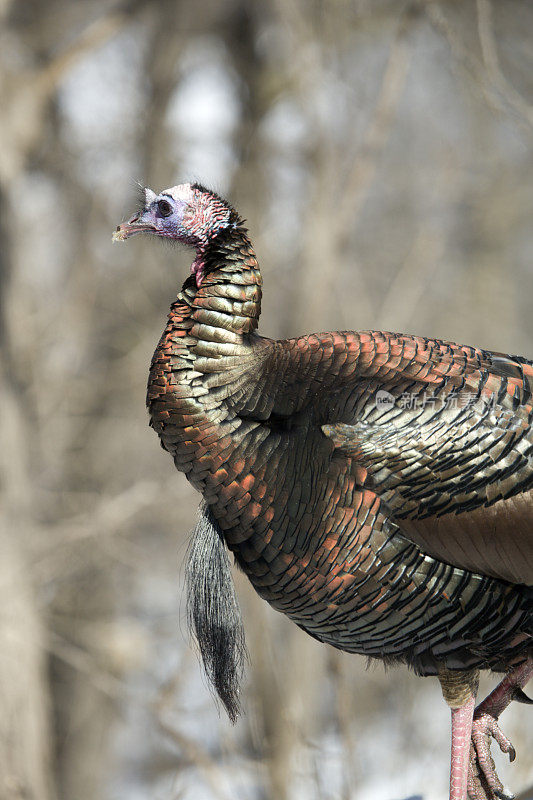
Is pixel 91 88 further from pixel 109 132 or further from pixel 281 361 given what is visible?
pixel 281 361

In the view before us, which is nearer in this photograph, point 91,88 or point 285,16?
point 285,16

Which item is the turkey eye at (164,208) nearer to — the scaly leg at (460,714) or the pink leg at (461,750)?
the scaly leg at (460,714)

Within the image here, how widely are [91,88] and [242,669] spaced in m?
5.79

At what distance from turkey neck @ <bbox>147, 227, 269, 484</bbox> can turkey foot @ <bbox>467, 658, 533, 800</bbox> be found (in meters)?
1.30

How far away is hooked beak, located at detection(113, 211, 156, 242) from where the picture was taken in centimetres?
264

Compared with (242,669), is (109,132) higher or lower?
higher

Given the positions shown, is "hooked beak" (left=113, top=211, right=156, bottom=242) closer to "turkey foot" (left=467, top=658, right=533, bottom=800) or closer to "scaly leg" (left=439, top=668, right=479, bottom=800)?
"scaly leg" (left=439, top=668, right=479, bottom=800)

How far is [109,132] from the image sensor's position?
7.34m

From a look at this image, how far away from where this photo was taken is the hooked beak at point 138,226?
2637mm

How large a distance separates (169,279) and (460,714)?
5218 millimetres

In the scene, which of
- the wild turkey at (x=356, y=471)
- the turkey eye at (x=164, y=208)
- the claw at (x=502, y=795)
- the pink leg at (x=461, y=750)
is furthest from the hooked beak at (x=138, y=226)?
the claw at (x=502, y=795)

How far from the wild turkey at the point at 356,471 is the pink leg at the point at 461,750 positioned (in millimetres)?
185

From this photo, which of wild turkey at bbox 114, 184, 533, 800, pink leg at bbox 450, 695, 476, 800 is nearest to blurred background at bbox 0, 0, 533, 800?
pink leg at bbox 450, 695, 476, 800

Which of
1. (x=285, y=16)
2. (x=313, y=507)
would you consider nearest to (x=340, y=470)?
(x=313, y=507)
